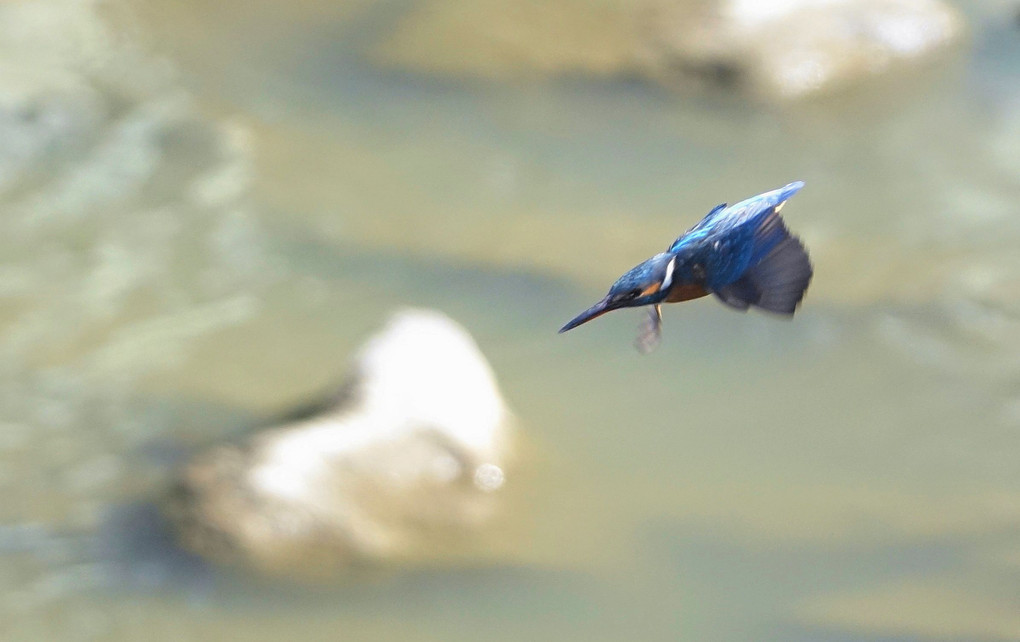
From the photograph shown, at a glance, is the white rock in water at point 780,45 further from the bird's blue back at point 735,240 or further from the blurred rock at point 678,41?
the bird's blue back at point 735,240

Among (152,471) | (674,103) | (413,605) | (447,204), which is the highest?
(674,103)

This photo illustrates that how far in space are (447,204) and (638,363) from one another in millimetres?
1337

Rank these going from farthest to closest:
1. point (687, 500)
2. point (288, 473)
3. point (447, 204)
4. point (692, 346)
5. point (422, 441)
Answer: point (447, 204)
point (692, 346)
point (687, 500)
point (422, 441)
point (288, 473)

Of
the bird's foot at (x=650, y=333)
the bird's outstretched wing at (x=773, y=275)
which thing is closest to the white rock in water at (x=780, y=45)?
the bird's foot at (x=650, y=333)

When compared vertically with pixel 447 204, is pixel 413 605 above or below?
below

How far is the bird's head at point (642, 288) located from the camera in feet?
2.81

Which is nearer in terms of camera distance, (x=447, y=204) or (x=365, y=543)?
(x=365, y=543)

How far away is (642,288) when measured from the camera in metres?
0.86

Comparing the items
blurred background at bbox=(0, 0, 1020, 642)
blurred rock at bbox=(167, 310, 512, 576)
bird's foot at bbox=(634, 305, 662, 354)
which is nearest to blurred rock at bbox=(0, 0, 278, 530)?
blurred background at bbox=(0, 0, 1020, 642)

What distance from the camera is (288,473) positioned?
372 centimetres

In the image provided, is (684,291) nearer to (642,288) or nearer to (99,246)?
(642,288)

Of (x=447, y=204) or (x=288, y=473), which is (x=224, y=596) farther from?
(x=447, y=204)

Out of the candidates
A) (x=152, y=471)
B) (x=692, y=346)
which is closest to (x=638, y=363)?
(x=692, y=346)

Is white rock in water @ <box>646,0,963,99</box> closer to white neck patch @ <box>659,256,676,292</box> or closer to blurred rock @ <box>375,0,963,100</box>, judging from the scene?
blurred rock @ <box>375,0,963,100</box>
